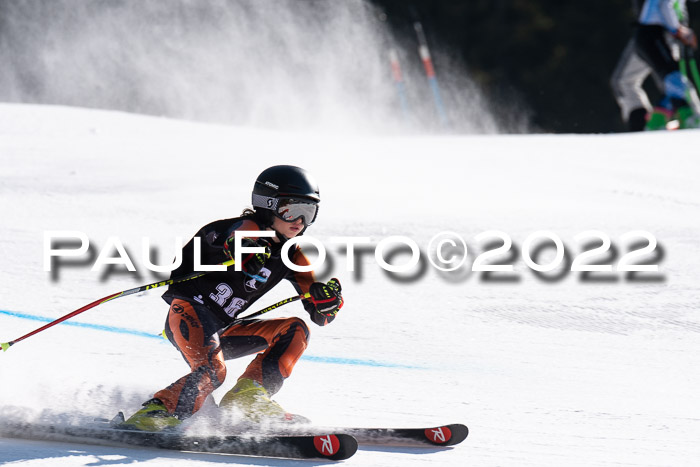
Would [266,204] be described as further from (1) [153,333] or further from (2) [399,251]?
(2) [399,251]

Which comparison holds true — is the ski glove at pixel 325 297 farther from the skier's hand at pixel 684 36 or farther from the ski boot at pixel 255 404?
the skier's hand at pixel 684 36

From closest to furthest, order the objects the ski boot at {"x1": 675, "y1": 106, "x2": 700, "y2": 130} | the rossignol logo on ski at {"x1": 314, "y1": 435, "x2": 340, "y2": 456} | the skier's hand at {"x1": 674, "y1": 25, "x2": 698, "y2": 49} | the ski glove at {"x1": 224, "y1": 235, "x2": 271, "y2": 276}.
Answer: the rossignol logo on ski at {"x1": 314, "y1": 435, "x2": 340, "y2": 456} → the ski glove at {"x1": 224, "y1": 235, "x2": 271, "y2": 276} → the skier's hand at {"x1": 674, "y1": 25, "x2": 698, "y2": 49} → the ski boot at {"x1": 675, "y1": 106, "x2": 700, "y2": 130}

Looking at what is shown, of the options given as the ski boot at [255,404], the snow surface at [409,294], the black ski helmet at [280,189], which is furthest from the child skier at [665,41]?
the ski boot at [255,404]

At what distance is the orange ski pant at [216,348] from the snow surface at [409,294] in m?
0.25

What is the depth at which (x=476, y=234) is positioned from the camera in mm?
6398

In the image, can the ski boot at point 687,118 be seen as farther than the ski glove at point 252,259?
Yes

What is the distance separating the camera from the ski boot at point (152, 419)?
3.24m

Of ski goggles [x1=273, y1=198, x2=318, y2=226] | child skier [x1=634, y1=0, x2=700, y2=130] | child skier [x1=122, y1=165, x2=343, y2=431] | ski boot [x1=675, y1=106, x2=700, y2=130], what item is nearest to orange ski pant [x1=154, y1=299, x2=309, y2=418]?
child skier [x1=122, y1=165, x2=343, y2=431]

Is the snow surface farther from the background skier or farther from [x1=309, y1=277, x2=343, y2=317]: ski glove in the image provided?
the background skier

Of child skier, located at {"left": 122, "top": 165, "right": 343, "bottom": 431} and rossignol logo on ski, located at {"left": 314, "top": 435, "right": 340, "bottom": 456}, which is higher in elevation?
child skier, located at {"left": 122, "top": 165, "right": 343, "bottom": 431}

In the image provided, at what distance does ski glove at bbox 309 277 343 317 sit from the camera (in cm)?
354

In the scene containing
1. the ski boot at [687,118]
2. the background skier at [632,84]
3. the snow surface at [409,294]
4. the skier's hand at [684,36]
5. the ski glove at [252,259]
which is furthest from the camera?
the background skier at [632,84]

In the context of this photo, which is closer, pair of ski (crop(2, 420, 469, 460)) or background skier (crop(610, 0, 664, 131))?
pair of ski (crop(2, 420, 469, 460))

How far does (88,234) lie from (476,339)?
8.79 ft
